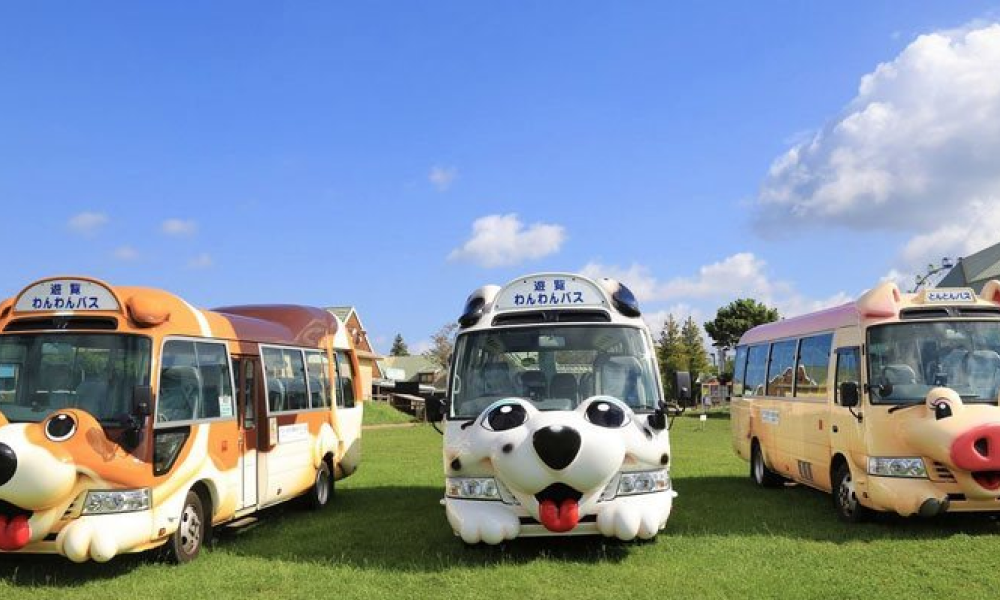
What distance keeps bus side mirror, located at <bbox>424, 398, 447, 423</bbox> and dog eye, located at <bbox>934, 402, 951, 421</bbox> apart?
193 inches

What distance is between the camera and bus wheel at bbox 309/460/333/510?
1237 centimetres

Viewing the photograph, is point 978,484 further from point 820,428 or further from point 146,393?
point 146,393

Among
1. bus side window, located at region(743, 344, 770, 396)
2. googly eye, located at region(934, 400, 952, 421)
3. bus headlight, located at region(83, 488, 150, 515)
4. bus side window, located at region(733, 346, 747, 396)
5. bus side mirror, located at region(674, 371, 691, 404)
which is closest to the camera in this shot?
bus headlight, located at region(83, 488, 150, 515)

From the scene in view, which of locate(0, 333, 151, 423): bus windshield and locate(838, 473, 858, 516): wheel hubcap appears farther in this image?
locate(838, 473, 858, 516): wheel hubcap

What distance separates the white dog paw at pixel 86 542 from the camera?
7242mm

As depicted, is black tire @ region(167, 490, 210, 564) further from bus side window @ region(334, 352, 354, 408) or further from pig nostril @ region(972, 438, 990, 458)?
pig nostril @ region(972, 438, 990, 458)

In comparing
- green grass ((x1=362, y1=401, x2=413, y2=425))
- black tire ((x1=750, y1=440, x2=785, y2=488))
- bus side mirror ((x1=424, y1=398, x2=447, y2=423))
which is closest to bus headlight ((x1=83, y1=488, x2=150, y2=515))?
bus side mirror ((x1=424, y1=398, x2=447, y2=423))

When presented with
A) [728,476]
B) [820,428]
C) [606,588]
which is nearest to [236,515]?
[606,588]

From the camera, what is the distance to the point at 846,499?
10.0m

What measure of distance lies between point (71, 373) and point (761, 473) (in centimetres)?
1021

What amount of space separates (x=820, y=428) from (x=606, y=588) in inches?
192

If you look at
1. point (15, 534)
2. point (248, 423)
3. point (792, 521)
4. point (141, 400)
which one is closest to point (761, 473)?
point (792, 521)

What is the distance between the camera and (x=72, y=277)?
824 centimetres

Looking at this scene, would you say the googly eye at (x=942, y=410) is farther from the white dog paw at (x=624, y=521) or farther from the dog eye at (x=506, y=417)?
the dog eye at (x=506, y=417)
